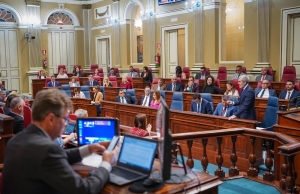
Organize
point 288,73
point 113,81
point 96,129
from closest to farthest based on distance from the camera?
point 96,129
point 288,73
point 113,81

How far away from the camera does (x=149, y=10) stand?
14031 mm

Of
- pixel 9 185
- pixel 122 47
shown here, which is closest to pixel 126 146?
pixel 9 185

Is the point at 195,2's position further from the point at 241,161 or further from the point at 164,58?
the point at 241,161

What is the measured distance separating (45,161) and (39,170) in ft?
0.17

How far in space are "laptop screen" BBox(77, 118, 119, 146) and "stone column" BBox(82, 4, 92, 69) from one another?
1561 centimetres

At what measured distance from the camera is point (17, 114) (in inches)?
171

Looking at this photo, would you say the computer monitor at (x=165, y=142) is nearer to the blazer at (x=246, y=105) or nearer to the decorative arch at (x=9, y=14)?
the blazer at (x=246, y=105)

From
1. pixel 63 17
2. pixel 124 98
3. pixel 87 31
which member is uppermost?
pixel 63 17

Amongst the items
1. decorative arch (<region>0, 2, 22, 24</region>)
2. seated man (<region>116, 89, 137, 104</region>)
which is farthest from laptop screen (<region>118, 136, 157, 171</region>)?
decorative arch (<region>0, 2, 22, 24</region>)

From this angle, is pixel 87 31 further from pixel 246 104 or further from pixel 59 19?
pixel 246 104

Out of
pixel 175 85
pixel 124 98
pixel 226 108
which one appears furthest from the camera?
pixel 175 85

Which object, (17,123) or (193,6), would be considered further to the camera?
(193,6)

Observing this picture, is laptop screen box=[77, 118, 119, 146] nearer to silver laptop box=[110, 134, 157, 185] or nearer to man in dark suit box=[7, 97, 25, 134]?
silver laptop box=[110, 134, 157, 185]

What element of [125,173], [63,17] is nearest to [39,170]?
[125,173]
